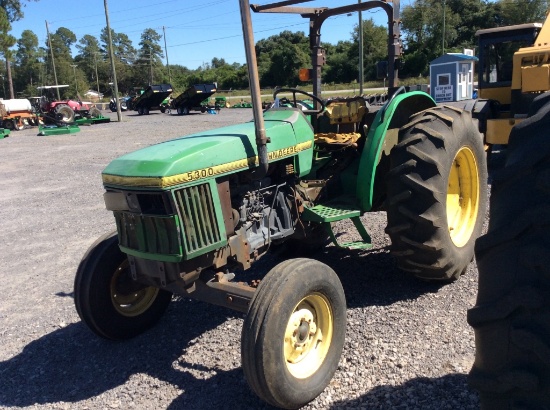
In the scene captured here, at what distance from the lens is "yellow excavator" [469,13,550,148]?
8094 mm

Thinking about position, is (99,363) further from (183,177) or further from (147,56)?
(147,56)

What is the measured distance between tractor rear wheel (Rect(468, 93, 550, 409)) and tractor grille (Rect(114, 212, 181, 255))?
1.84m

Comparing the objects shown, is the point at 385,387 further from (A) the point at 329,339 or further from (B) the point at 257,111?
(B) the point at 257,111

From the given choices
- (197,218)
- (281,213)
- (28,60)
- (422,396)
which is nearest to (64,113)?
(281,213)

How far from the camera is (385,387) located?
2.99 metres

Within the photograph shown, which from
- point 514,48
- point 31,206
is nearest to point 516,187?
point 31,206

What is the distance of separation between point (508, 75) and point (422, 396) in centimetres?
883

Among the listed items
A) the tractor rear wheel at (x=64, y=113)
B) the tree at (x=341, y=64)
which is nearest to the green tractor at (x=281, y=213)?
the tractor rear wheel at (x=64, y=113)

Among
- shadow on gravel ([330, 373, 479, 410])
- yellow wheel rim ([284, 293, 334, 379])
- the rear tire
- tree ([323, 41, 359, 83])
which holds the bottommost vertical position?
shadow on gravel ([330, 373, 479, 410])

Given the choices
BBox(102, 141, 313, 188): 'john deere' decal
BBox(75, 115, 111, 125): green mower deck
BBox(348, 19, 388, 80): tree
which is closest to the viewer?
BBox(102, 141, 313, 188): 'john deere' decal

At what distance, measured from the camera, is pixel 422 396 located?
9.39 feet

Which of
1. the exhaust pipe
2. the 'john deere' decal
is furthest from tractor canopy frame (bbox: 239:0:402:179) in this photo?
the 'john deere' decal

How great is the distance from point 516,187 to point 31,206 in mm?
8645

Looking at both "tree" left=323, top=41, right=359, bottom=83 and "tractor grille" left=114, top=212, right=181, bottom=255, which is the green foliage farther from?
"tractor grille" left=114, top=212, right=181, bottom=255
